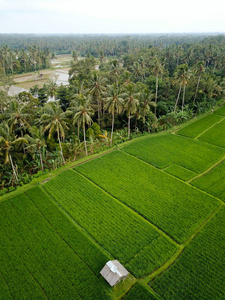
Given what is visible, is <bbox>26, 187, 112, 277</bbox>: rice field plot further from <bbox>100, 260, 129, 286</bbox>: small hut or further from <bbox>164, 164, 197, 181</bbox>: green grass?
<bbox>164, 164, 197, 181</bbox>: green grass

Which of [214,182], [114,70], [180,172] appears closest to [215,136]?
[214,182]

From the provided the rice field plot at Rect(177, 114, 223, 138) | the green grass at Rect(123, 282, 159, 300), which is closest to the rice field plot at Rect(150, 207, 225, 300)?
the green grass at Rect(123, 282, 159, 300)

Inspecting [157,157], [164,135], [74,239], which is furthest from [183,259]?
[164,135]

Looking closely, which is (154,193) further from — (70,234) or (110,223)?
(70,234)

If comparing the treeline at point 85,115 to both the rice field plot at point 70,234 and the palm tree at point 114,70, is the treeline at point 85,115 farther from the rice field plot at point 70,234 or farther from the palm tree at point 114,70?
the rice field plot at point 70,234

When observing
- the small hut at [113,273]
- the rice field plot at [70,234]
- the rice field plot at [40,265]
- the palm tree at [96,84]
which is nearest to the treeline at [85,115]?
the palm tree at [96,84]
